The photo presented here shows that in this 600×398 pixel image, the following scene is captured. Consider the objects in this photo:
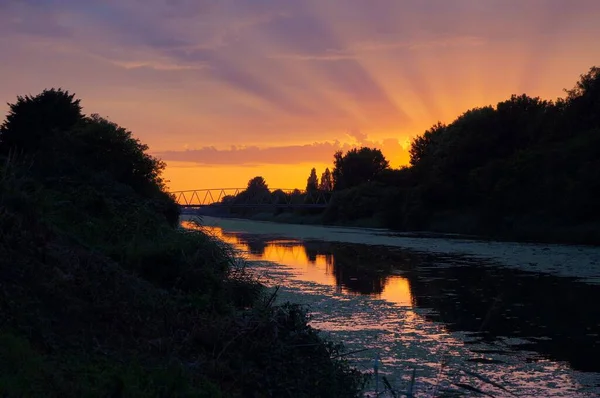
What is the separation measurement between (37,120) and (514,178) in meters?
47.2

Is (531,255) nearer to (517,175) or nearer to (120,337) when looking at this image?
(517,175)

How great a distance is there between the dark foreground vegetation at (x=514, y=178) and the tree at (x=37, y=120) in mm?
36402

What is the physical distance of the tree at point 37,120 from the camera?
34188mm

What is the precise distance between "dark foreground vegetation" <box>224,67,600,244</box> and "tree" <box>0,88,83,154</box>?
3640 cm

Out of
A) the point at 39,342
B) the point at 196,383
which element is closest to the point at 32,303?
the point at 39,342

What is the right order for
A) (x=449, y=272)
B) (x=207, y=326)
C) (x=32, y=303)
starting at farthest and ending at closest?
(x=449, y=272) → (x=207, y=326) → (x=32, y=303)

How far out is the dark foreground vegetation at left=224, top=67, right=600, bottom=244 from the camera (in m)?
60.8

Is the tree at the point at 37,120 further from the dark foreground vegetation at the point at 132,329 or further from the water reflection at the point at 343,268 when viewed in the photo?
the dark foreground vegetation at the point at 132,329

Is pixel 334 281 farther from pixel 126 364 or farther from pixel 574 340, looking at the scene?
pixel 126 364

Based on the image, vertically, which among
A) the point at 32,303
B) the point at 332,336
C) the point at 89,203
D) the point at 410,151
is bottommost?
the point at 332,336

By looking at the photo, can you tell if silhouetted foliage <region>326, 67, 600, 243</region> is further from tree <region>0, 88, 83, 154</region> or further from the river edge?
tree <region>0, 88, 83, 154</region>

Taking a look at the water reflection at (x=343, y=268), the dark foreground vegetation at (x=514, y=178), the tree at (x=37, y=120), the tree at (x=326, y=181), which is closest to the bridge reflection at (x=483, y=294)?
the water reflection at (x=343, y=268)

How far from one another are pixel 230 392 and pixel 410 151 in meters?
142

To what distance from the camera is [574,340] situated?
674 inches
